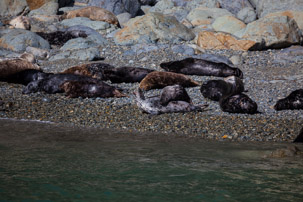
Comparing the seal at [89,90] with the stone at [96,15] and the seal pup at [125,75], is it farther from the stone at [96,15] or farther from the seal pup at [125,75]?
the stone at [96,15]

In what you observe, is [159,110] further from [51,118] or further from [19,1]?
[19,1]

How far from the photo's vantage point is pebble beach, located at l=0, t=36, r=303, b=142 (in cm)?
633

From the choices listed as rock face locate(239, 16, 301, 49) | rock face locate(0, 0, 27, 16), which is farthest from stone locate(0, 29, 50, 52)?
rock face locate(239, 16, 301, 49)

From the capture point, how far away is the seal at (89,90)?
30.6 feet

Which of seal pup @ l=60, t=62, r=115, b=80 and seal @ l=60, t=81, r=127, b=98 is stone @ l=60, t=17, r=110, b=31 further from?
seal @ l=60, t=81, r=127, b=98

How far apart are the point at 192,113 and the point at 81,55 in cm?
787

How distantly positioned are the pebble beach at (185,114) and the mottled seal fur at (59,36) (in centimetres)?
699

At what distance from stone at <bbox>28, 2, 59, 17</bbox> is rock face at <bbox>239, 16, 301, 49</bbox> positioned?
12.2 meters

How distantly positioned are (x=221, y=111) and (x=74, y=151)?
160 inches

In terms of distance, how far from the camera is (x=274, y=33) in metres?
15.2

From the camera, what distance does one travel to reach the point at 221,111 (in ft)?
26.1

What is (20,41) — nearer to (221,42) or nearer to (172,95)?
(221,42)

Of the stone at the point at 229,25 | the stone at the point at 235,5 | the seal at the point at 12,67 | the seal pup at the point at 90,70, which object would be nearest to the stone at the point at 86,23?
the stone at the point at 229,25

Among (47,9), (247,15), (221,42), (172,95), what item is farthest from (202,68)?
(47,9)
